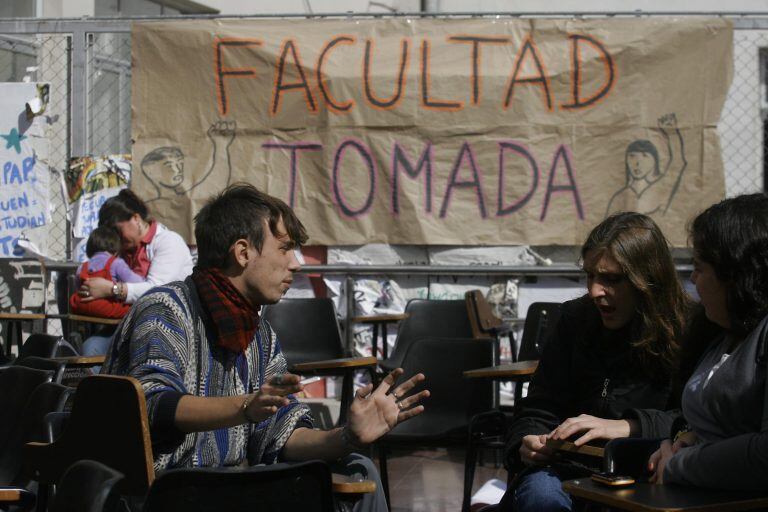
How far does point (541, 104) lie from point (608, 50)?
2.10ft

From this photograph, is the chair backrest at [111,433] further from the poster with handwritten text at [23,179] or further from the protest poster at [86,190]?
the poster with handwritten text at [23,179]

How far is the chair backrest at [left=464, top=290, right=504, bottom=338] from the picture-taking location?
693 centimetres

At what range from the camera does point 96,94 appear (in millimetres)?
8031

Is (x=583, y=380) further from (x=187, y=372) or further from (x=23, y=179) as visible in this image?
(x=23, y=179)

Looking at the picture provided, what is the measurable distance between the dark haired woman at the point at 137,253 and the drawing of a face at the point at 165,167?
816 mm

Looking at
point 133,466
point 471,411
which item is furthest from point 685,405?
point 471,411

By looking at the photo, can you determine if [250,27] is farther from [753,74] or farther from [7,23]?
[753,74]

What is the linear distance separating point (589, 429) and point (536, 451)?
0.19 m

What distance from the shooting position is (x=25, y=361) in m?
4.54

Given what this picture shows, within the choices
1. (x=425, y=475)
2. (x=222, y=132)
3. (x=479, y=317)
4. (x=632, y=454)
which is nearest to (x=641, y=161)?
(x=479, y=317)

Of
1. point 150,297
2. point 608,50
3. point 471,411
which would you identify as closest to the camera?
point 150,297

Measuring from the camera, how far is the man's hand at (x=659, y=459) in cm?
260

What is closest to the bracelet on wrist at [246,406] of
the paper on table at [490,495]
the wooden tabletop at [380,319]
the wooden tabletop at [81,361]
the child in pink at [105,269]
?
the paper on table at [490,495]

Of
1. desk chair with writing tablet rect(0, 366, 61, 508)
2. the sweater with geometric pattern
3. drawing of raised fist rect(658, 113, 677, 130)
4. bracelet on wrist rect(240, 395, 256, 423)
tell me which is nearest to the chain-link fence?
drawing of raised fist rect(658, 113, 677, 130)
